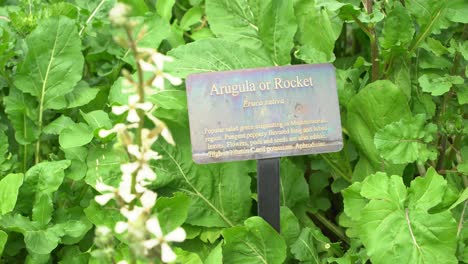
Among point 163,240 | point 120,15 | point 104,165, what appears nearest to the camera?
point 120,15

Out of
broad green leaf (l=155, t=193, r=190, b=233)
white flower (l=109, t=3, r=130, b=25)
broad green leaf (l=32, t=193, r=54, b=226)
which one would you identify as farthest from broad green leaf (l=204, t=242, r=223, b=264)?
white flower (l=109, t=3, r=130, b=25)

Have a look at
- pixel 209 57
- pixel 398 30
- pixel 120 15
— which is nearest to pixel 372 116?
pixel 398 30

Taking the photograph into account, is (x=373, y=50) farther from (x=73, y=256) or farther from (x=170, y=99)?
(x=73, y=256)

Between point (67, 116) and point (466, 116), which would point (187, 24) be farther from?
point (466, 116)

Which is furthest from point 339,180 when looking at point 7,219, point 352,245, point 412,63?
point 7,219

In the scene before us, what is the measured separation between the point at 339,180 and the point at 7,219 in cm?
96

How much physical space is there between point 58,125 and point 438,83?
3.59 ft

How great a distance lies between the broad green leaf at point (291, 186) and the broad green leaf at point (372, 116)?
0.16m

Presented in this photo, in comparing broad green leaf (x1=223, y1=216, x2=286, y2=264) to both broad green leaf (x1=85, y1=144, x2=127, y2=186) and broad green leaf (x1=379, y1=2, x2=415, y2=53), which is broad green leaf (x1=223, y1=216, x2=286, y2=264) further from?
broad green leaf (x1=379, y1=2, x2=415, y2=53)

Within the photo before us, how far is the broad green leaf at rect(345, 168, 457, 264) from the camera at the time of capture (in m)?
1.59

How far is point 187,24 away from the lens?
2.32 m

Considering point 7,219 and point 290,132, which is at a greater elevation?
point 290,132

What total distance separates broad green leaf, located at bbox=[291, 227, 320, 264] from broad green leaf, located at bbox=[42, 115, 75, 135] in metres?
0.74

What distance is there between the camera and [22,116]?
203cm
